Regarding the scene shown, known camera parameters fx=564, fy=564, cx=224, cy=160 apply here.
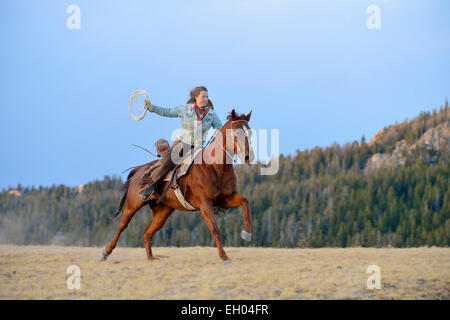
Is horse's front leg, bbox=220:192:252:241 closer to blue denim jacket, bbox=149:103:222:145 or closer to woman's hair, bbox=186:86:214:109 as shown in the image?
blue denim jacket, bbox=149:103:222:145

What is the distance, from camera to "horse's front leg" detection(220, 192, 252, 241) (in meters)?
12.3

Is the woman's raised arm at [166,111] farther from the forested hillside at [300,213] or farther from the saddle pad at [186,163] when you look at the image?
the forested hillside at [300,213]

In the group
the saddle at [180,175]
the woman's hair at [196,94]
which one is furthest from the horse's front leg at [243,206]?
the woman's hair at [196,94]

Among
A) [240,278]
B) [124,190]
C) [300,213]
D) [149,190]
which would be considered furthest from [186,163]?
[300,213]

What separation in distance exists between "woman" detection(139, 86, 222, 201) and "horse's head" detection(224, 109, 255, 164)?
1359mm

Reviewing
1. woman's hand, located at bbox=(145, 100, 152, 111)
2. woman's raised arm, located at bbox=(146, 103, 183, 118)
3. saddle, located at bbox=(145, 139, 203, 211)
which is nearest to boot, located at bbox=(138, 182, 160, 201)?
saddle, located at bbox=(145, 139, 203, 211)

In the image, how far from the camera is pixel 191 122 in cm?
1366

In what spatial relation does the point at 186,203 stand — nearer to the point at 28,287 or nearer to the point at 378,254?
the point at 28,287

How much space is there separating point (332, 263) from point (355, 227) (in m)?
129

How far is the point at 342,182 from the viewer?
160375 millimetres

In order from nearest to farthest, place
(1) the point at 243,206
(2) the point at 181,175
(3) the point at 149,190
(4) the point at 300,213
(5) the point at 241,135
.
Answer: (5) the point at 241,135 < (1) the point at 243,206 < (2) the point at 181,175 < (3) the point at 149,190 < (4) the point at 300,213

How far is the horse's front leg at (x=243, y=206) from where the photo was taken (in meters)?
12.3

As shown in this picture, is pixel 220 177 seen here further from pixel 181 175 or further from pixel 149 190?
pixel 149 190

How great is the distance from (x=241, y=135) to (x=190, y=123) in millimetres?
2045
